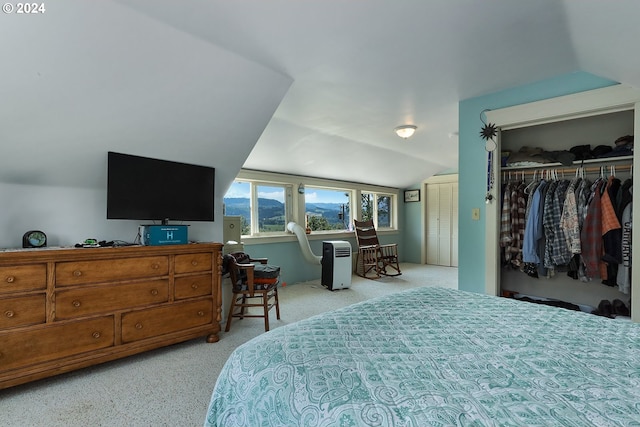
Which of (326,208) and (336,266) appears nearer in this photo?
(336,266)

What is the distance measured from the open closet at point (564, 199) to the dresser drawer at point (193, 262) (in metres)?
2.42

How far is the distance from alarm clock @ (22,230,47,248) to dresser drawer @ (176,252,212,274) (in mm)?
890

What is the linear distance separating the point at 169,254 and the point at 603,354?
2543mm

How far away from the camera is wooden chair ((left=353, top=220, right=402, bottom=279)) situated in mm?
5562

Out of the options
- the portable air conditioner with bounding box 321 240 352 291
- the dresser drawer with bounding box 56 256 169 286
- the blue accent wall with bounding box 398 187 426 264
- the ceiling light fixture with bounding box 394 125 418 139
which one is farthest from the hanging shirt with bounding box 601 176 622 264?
the blue accent wall with bounding box 398 187 426 264

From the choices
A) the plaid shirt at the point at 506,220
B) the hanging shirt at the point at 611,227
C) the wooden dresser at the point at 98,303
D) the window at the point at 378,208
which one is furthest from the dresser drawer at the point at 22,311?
the window at the point at 378,208

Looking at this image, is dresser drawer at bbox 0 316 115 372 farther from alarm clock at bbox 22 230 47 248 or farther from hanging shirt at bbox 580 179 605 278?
hanging shirt at bbox 580 179 605 278

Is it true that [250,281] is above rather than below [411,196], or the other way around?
below

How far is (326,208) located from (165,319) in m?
3.73

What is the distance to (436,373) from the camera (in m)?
0.89

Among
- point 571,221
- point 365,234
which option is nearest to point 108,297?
point 571,221

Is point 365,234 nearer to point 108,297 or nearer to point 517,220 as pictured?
point 517,220

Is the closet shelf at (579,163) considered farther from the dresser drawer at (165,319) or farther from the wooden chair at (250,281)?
the dresser drawer at (165,319)

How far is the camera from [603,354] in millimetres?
1023
